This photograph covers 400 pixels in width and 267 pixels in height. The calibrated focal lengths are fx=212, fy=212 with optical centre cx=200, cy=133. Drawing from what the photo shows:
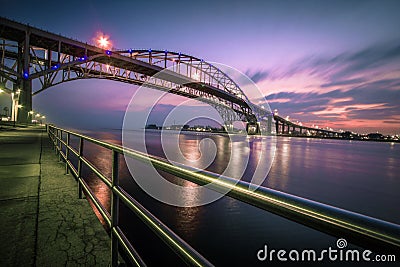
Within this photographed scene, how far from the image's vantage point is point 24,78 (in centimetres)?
2477

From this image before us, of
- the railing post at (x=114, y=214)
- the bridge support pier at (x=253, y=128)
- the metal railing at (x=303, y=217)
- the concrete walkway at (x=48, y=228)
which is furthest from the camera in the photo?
the bridge support pier at (x=253, y=128)

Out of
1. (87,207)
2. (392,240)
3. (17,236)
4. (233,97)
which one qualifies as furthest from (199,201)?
(233,97)

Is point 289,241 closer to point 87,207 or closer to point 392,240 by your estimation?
point 87,207

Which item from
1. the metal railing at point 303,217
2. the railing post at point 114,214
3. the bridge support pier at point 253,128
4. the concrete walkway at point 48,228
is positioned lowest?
the concrete walkway at point 48,228

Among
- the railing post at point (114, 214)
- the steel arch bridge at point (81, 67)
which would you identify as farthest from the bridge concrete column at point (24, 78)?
the railing post at point (114, 214)

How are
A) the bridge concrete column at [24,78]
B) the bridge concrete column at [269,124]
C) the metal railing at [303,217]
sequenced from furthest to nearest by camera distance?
1. the bridge concrete column at [269,124]
2. the bridge concrete column at [24,78]
3. the metal railing at [303,217]

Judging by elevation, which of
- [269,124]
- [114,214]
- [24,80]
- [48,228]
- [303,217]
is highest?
[24,80]

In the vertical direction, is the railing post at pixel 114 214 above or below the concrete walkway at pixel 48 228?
above

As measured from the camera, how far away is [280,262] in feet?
13.4

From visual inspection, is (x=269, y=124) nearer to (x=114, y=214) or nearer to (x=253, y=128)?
(x=253, y=128)

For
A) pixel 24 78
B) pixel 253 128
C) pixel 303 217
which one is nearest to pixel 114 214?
pixel 303 217

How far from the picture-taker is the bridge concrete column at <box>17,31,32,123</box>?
24.7 m

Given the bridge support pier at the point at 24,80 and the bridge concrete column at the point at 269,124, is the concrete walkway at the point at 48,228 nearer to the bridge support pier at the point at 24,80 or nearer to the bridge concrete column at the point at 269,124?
the bridge support pier at the point at 24,80

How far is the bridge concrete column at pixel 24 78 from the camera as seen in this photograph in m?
24.7
